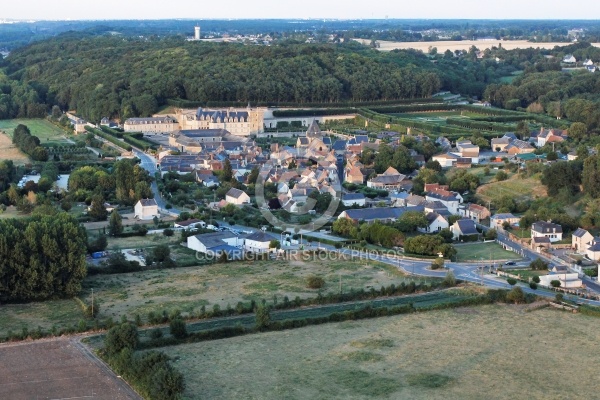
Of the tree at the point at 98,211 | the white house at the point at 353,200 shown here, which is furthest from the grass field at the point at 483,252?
the tree at the point at 98,211

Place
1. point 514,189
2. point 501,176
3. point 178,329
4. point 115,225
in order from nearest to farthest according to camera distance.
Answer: point 178,329 < point 115,225 < point 514,189 < point 501,176

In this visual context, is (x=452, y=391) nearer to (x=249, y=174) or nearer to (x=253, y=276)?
(x=253, y=276)

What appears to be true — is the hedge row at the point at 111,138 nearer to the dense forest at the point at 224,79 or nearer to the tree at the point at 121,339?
the dense forest at the point at 224,79

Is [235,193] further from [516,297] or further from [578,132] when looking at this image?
[578,132]

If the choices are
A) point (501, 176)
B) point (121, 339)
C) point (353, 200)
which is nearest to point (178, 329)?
point (121, 339)

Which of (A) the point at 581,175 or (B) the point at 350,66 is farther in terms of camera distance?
(B) the point at 350,66

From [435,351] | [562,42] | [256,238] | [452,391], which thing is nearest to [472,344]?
[435,351]
